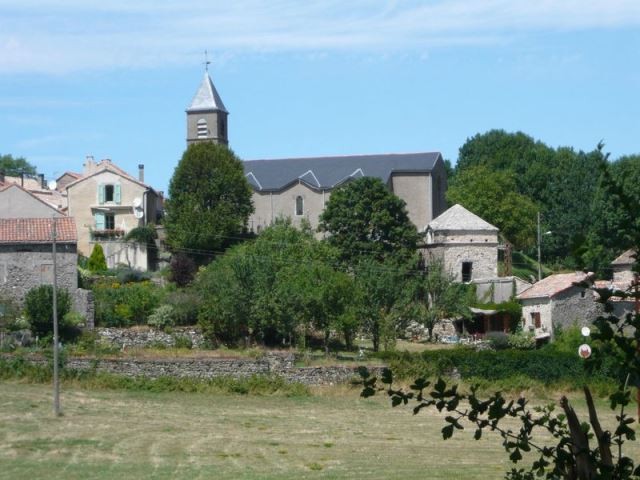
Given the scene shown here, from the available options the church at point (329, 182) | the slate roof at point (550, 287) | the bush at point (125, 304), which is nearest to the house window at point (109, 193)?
the church at point (329, 182)

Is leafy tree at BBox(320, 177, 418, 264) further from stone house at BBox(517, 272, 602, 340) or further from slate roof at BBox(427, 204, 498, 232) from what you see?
stone house at BBox(517, 272, 602, 340)

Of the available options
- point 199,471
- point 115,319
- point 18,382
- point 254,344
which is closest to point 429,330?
point 254,344

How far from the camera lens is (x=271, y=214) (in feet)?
250

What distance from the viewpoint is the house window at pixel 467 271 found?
6275 cm

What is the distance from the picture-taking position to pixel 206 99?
86.4 m

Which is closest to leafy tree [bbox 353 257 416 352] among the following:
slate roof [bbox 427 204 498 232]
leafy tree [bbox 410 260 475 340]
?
leafy tree [bbox 410 260 475 340]

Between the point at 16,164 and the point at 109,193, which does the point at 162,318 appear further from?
the point at 16,164

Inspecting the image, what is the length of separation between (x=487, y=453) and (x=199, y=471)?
8.05 metres

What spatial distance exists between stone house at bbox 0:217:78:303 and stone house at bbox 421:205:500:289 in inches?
880

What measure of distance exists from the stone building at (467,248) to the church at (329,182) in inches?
433

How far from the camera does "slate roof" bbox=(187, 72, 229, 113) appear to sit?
85562 millimetres

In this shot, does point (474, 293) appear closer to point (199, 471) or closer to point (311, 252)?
point (311, 252)

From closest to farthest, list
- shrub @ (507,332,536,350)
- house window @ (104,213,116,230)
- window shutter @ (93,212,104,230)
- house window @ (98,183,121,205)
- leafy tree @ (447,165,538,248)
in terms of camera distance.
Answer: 1. shrub @ (507,332,536,350)
2. window shutter @ (93,212,104,230)
3. house window @ (104,213,116,230)
4. house window @ (98,183,121,205)
5. leafy tree @ (447,165,538,248)

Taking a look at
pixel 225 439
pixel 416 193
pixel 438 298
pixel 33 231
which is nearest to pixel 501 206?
Result: pixel 416 193
